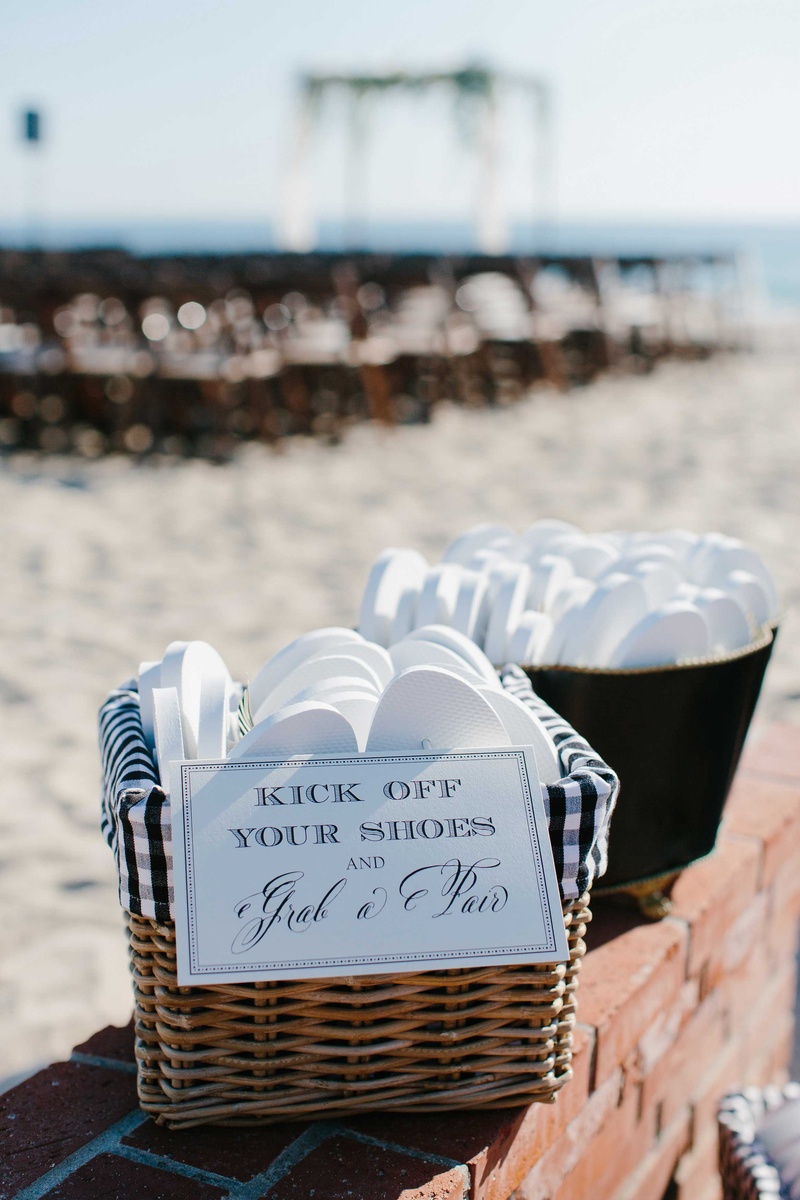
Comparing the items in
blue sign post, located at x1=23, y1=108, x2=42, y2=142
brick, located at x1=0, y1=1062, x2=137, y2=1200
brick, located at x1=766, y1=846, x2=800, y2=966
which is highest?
blue sign post, located at x1=23, y1=108, x2=42, y2=142

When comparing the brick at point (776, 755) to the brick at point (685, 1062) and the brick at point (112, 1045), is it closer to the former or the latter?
the brick at point (685, 1062)

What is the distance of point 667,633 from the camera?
1174 millimetres

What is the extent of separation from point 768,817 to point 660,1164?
1.59 feet

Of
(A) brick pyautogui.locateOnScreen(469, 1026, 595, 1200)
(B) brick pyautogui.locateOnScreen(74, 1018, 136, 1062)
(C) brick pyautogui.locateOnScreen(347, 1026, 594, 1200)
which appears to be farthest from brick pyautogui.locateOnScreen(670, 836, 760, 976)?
(B) brick pyautogui.locateOnScreen(74, 1018, 136, 1062)

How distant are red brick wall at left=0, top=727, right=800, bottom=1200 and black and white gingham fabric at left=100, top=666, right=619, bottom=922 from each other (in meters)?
0.25

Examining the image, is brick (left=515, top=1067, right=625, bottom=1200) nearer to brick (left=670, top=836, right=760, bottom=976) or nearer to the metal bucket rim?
brick (left=670, top=836, right=760, bottom=976)

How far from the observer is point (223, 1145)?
36.6 inches

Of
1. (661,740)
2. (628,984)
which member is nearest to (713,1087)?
(628,984)

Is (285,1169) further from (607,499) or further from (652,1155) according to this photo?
(607,499)

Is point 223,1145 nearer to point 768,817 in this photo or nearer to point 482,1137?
point 482,1137

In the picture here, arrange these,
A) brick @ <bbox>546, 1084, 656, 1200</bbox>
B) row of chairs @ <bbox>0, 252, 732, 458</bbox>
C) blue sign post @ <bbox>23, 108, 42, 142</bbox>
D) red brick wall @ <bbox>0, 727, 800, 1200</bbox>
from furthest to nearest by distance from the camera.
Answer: blue sign post @ <bbox>23, 108, 42, 142</bbox> < row of chairs @ <bbox>0, 252, 732, 458</bbox> < brick @ <bbox>546, 1084, 656, 1200</bbox> < red brick wall @ <bbox>0, 727, 800, 1200</bbox>

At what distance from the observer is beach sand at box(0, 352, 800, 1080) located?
1786mm

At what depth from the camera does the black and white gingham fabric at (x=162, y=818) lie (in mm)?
810

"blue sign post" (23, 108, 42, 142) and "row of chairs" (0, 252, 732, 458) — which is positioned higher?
"blue sign post" (23, 108, 42, 142)
